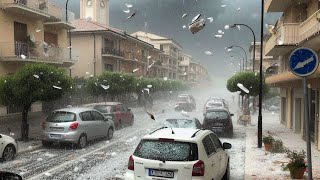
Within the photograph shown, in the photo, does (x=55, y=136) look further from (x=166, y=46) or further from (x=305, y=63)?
(x=166, y=46)

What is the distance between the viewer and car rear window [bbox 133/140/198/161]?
6728mm

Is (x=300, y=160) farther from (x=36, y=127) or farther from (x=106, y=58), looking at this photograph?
(x=106, y=58)

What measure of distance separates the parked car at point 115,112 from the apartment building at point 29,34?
6152 mm

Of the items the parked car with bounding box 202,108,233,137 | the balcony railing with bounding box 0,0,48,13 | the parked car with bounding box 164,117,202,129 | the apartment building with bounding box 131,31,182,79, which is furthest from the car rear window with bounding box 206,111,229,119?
the apartment building with bounding box 131,31,182,79

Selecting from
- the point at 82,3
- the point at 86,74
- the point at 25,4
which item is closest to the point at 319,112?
the point at 25,4

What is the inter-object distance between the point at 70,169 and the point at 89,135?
180 inches

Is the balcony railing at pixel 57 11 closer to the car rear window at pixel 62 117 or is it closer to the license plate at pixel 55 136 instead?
the car rear window at pixel 62 117

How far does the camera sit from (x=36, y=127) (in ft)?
69.7

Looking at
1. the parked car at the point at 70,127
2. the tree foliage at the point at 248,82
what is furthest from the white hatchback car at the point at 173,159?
the tree foliage at the point at 248,82

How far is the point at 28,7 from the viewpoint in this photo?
78.4 feet

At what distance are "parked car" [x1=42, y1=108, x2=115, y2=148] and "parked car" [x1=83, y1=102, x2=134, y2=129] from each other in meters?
5.00

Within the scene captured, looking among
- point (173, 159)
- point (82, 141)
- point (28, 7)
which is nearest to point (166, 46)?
point (28, 7)

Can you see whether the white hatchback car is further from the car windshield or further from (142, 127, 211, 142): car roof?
the car windshield

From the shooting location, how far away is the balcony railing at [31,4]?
2258 centimetres
